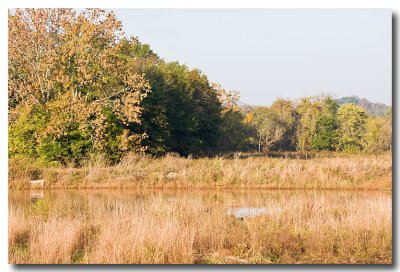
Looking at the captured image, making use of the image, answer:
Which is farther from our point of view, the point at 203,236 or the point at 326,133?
the point at 326,133

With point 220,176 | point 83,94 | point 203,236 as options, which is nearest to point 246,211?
point 203,236

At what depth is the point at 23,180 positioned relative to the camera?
2512cm

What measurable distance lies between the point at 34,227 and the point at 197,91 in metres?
34.3

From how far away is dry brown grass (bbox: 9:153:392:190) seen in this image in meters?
25.2

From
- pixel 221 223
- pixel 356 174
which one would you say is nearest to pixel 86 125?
pixel 356 174

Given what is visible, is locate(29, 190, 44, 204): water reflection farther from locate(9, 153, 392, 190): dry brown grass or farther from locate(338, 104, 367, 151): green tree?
locate(338, 104, 367, 151): green tree

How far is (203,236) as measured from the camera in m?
12.4

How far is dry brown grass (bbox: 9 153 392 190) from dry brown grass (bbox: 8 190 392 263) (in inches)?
382

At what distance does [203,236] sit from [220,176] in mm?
13658

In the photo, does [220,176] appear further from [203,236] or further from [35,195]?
[203,236]

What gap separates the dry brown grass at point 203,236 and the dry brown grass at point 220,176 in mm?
9712

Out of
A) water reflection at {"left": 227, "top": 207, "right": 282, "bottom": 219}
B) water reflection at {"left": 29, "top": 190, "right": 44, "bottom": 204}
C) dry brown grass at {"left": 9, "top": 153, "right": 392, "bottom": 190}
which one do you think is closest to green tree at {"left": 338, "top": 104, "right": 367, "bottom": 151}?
Result: dry brown grass at {"left": 9, "top": 153, "right": 392, "bottom": 190}

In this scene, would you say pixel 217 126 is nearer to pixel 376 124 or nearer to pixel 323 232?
pixel 376 124

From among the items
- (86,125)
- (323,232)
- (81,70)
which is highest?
(81,70)
